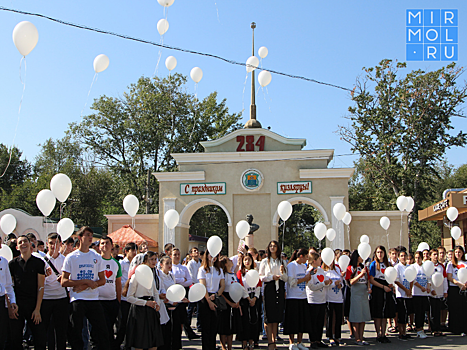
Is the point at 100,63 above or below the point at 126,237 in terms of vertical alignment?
above

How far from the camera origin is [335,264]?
9.61 m

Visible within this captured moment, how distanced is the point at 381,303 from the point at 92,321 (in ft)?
18.1

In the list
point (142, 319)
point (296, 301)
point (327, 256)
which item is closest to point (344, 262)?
point (327, 256)

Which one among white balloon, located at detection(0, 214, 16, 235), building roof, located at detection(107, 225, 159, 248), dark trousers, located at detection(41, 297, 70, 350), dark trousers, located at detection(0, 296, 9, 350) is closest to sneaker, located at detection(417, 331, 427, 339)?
dark trousers, located at detection(41, 297, 70, 350)

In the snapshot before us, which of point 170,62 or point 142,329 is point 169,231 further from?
point 142,329

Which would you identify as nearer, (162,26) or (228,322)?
(228,322)

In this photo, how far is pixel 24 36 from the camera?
730cm

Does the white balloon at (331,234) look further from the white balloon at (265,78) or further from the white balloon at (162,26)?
the white balloon at (162,26)

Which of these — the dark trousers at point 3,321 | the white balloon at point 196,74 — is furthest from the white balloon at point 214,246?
the white balloon at point 196,74

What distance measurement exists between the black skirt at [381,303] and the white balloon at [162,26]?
710cm

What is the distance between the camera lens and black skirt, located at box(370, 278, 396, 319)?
8898 mm

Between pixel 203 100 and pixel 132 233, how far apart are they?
20.6m

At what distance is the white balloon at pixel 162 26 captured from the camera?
1042 centimetres

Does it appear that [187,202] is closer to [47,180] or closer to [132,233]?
[132,233]
